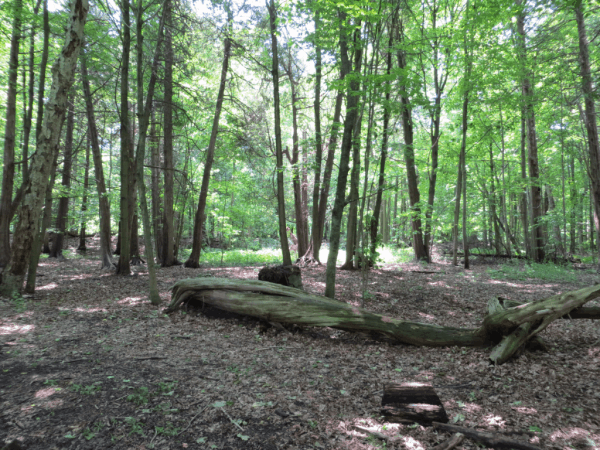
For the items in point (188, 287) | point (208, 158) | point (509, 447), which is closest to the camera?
point (509, 447)

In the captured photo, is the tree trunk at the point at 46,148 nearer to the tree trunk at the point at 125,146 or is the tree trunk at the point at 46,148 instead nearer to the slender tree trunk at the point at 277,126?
the tree trunk at the point at 125,146

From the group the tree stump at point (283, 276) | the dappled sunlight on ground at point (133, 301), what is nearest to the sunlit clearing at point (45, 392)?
the dappled sunlight on ground at point (133, 301)

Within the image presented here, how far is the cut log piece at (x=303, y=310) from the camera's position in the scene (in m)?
4.75

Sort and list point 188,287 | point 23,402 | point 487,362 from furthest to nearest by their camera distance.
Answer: point 188,287 → point 487,362 → point 23,402

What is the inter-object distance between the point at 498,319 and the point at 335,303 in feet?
7.63

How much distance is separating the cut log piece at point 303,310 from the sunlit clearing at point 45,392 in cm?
301

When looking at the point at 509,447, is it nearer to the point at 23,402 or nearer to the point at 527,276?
the point at 23,402

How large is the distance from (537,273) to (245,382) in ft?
36.0

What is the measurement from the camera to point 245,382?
11.5 feet

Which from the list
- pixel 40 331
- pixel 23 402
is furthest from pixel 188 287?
pixel 23 402

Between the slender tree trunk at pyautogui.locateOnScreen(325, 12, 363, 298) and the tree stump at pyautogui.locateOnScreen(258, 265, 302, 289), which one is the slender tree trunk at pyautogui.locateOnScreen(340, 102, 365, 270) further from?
the tree stump at pyautogui.locateOnScreen(258, 265, 302, 289)

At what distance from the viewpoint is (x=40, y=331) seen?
471 centimetres

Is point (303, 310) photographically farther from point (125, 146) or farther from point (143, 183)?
point (125, 146)

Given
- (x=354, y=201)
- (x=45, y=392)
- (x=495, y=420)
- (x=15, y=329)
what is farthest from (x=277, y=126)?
(x=495, y=420)
